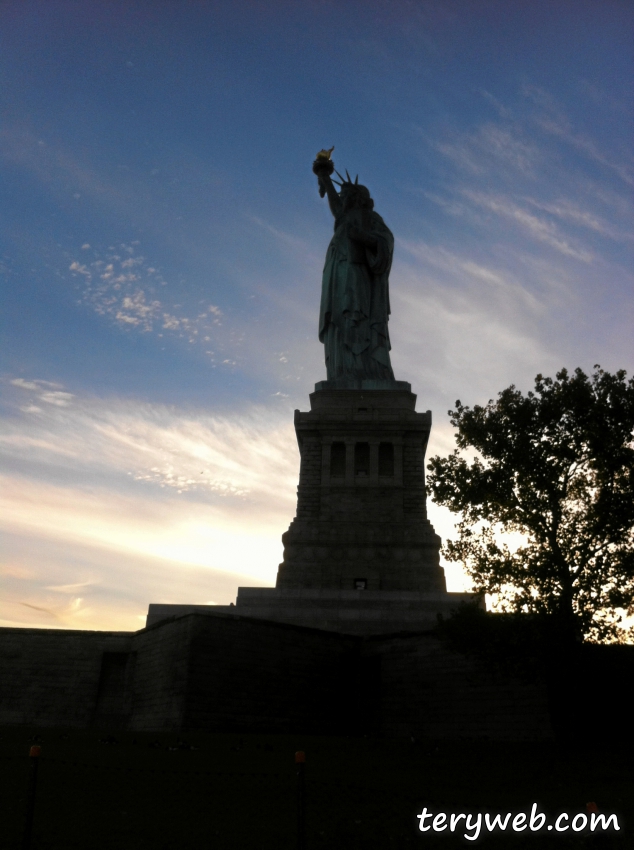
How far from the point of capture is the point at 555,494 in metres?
21.0

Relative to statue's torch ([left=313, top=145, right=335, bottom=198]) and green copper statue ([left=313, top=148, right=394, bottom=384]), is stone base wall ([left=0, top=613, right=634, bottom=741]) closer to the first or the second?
green copper statue ([left=313, top=148, right=394, bottom=384])

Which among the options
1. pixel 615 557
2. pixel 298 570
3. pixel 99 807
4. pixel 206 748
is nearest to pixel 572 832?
pixel 99 807

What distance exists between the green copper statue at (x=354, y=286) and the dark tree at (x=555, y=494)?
20.4 m

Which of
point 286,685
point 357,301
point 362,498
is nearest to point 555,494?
point 286,685

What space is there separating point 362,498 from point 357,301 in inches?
504

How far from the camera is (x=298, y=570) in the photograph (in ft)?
112

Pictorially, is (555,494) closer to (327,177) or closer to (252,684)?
(252,684)

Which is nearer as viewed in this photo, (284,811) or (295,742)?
(284,811)

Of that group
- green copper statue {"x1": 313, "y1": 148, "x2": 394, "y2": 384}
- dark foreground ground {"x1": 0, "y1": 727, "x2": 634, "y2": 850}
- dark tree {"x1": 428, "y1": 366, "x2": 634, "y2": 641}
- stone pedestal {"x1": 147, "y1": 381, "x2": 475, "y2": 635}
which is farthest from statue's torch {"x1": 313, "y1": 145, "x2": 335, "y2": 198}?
dark foreground ground {"x1": 0, "y1": 727, "x2": 634, "y2": 850}

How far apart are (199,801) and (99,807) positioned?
4.97 feet

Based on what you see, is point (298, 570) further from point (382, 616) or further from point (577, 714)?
point (577, 714)

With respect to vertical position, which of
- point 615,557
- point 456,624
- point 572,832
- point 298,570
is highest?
point 298,570

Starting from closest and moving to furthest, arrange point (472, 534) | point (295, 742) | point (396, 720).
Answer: point (295, 742) < point (472, 534) < point (396, 720)

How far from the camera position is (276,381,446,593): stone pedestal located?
1341 inches
